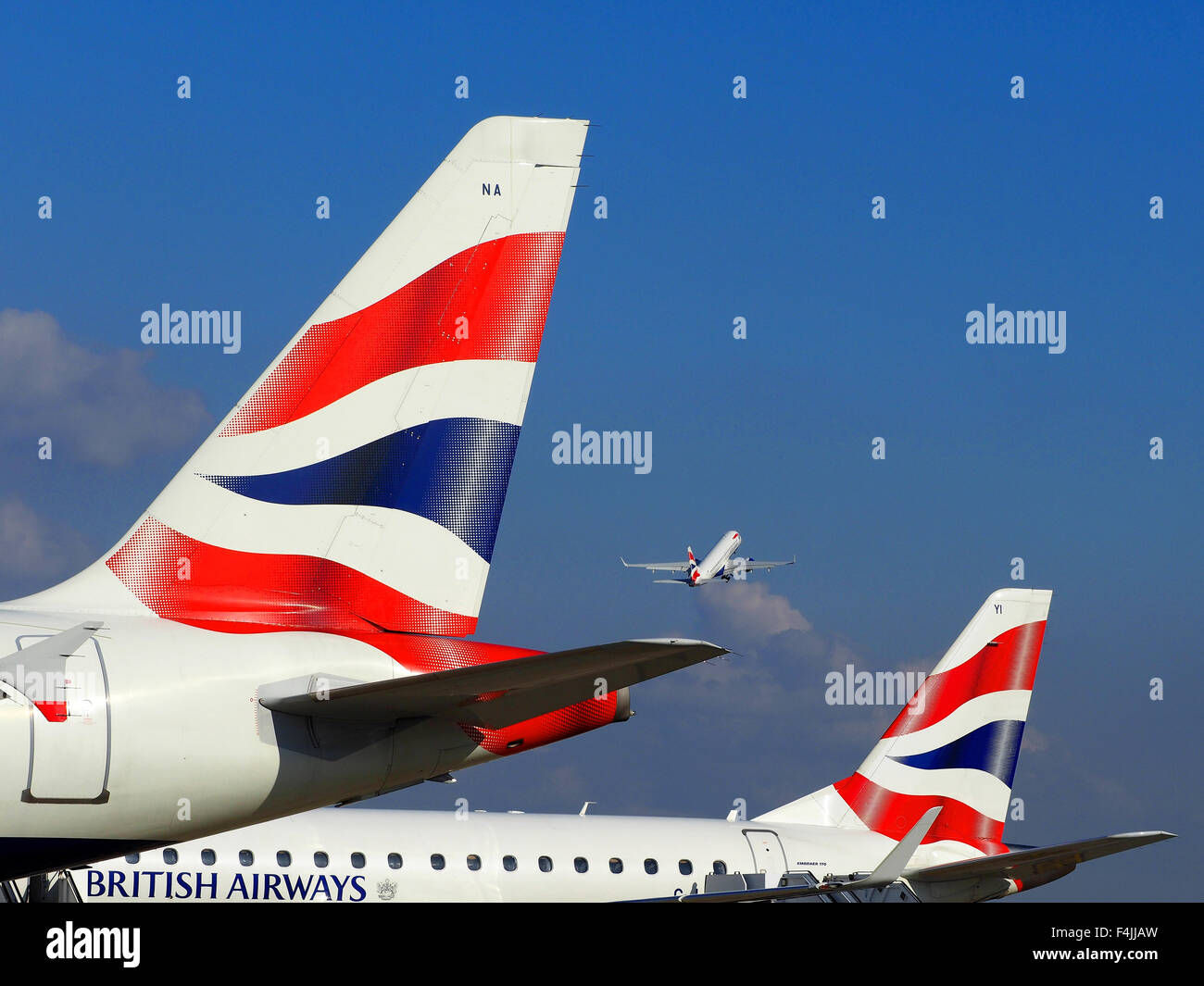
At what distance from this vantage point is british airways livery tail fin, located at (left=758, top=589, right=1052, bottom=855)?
2950 centimetres

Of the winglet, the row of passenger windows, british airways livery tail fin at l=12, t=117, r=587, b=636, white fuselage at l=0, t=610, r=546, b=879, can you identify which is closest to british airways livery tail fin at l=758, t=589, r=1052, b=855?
the row of passenger windows

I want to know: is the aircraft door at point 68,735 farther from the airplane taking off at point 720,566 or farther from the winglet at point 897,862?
the airplane taking off at point 720,566

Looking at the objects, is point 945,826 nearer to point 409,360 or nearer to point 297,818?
point 297,818

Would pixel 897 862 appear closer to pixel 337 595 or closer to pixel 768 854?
pixel 768 854

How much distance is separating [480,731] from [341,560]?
72.0 inches

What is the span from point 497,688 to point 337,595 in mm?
2656

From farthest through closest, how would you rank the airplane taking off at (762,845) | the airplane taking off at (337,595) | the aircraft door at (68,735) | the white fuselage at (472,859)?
the airplane taking off at (762,845)
the white fuselage at (472,859)
the airplane taking off at (337,595)
the aircraft door at (68,735)

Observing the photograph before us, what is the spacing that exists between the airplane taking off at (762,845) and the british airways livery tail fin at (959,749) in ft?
0.10

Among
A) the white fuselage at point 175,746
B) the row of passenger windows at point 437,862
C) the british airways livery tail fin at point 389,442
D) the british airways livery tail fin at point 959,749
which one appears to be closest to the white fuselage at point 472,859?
the row of passenger windows at point 437,862

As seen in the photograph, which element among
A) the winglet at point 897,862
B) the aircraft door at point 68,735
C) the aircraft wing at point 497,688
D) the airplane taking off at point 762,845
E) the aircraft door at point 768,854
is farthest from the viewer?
the aircraft door at point 768,854

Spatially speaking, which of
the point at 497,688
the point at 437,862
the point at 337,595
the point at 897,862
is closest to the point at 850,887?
the point at 897,862

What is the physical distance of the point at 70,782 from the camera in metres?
9.15

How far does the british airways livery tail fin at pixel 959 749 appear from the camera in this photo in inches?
1161
